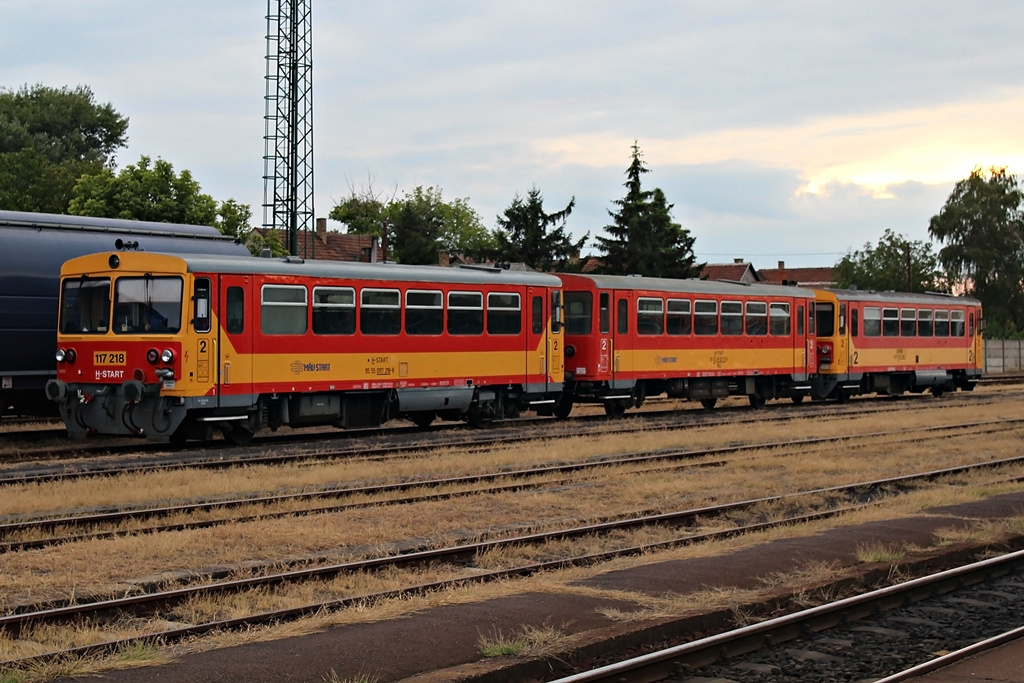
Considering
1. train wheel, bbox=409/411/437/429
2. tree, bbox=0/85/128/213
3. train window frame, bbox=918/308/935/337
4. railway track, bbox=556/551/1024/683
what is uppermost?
tree, bbox=0/85/128/213

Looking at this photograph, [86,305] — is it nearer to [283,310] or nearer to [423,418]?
[283,310]

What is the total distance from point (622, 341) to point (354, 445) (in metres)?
8.39

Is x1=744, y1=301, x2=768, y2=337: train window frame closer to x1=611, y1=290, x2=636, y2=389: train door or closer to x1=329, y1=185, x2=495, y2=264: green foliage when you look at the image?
x1=611, y1=290, x2=636, y2=389: train door

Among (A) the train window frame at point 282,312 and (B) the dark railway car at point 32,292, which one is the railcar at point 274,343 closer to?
(A) the train window frame at point 282,312

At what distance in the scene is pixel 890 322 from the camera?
119ft

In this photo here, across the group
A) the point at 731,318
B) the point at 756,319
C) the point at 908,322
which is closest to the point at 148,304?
the point at 731,318

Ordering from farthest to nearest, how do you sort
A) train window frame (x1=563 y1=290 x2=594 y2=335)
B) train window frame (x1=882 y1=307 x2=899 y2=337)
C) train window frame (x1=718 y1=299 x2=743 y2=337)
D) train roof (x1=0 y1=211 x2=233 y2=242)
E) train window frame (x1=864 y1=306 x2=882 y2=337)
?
1. train window frame (x1=882 y1=307 x2=899 y2=337)
2. train window frame (x1=864 y1=306 x2=882 y2=337)
3. train window frame (x1=718 y1=299 x2=743 y2=337)
4. train window frame (x1=563 y1=290 x2=594 y2=335)
5. train roof (x1=0 y1=211 x2=233 y2=242)

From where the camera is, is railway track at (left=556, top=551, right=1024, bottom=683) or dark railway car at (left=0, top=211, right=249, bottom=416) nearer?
railway track at (left=556, top=551, right=1024, bottom=683)

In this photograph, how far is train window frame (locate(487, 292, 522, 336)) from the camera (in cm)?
2427

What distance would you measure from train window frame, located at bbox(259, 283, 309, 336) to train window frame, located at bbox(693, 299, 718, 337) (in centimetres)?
1147

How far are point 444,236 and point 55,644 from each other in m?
93.8

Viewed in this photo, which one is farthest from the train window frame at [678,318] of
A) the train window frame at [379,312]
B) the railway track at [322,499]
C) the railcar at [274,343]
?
the train window frame at [379,312]

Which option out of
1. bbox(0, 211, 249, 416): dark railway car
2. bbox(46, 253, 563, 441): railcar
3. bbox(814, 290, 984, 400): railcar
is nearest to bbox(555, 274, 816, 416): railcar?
bbox(814, 290, 984, 400): railcar

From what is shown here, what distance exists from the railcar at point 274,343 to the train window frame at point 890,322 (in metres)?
15.2
